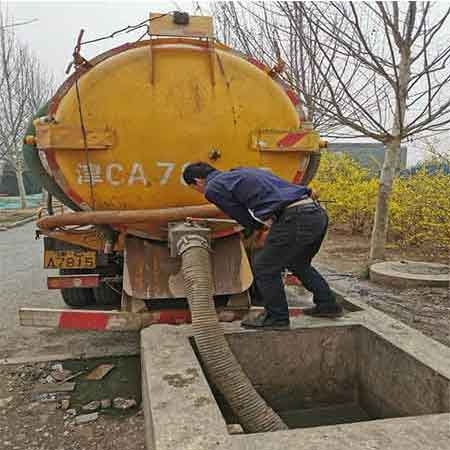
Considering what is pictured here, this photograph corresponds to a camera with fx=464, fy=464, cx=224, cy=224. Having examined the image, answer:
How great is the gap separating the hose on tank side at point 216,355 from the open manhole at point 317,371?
369 mm

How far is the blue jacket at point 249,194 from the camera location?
9.85 ft

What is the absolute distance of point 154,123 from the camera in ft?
10.9

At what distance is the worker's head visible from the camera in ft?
10.3

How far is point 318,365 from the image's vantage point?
3.27 metres

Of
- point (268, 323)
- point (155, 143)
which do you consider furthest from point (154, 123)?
point (268, 323)

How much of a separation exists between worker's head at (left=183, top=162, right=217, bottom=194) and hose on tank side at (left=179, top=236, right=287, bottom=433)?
15.6 inches

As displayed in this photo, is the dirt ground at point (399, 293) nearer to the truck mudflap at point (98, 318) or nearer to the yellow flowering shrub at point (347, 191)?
the yellow flowering shrub at point (347, 191)

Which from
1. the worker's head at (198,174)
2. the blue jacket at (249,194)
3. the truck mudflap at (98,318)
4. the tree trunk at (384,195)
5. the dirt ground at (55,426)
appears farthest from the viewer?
the tree trunk at (384,195)

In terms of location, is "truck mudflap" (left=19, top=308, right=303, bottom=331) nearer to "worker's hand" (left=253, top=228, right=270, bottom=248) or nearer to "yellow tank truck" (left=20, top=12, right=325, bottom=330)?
"yellow tank truck" (left=20, top=12, right=325, bottom=330)

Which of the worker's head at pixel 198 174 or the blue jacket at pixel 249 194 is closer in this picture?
the blue jacket at pixel 249 194

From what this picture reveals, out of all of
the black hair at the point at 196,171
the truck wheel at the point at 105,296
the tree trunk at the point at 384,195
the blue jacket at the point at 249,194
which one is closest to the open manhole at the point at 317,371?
the blue jacket at the point at 249,194

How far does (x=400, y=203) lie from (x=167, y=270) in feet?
22.3

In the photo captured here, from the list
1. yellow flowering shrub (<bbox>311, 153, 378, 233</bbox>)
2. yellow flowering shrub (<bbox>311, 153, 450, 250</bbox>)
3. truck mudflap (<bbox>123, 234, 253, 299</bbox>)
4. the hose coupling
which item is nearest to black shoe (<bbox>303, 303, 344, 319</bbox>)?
truck mudflap (<bbox>123, 234, 253, 299</bbox>)

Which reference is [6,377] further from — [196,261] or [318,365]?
[318,365]
